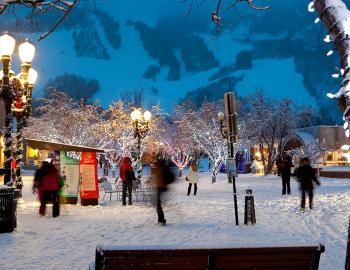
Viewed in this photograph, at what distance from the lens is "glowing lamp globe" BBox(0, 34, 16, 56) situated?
476 inches

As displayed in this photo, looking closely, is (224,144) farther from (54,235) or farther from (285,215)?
(54,235)

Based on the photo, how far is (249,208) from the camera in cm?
1230

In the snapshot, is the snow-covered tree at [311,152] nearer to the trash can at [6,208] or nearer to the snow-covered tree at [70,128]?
the snow-covered tree at [70,128]

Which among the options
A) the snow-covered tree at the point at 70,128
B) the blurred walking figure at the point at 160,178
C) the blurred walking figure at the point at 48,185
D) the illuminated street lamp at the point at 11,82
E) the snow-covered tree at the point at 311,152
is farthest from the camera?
the snow-covered tree at the point at 70,128

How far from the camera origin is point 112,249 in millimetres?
4469

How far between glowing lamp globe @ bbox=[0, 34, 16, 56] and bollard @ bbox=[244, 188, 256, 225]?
6.51m

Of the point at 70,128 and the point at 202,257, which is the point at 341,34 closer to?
the point at 202,257

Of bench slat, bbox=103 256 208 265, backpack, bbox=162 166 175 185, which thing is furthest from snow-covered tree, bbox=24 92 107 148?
bench slat, bbox=103 256 208 265

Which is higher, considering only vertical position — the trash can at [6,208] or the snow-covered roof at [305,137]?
the snow-covered roof at [305,137]

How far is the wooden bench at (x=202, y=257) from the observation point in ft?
14.7

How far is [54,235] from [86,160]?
26.4 feet

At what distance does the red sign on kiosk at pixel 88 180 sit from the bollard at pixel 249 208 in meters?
7.53

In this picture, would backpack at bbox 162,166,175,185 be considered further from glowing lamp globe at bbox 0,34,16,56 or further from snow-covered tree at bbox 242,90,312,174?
snow-covered tree at bbox 242,90,312,174

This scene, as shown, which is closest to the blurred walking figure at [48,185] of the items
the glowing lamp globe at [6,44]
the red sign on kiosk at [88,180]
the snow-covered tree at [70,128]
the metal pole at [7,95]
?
the metal pole at [7,95]
